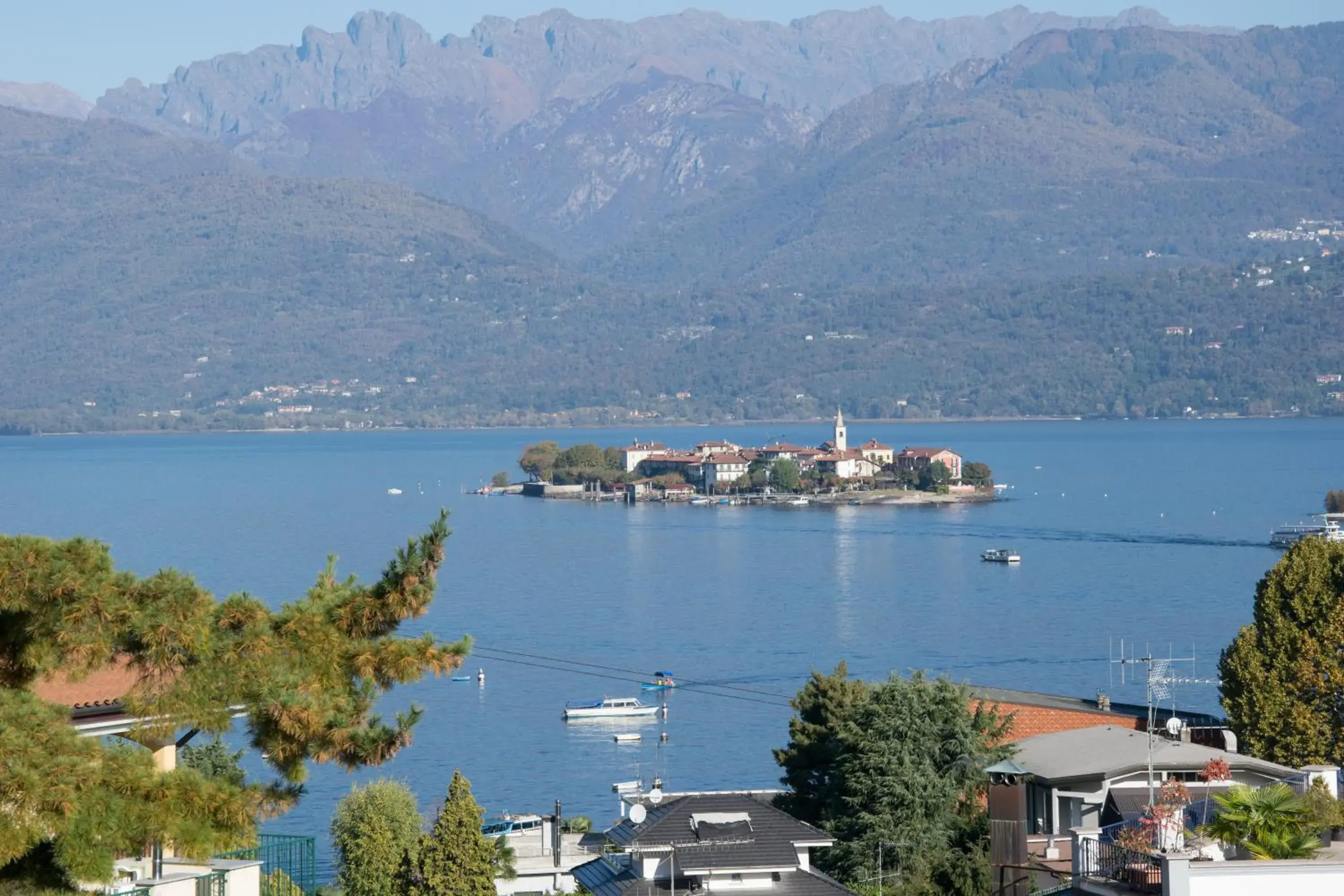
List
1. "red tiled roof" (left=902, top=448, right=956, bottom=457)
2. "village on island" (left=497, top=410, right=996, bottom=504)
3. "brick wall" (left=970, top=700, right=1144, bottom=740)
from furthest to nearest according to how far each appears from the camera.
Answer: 1. "red tiled roof" (left=902, top=448, right=956, bottom=457)
2. "village on island" (left=497, top=410, right=996, bottom=504)
3. "brick wall" (left=970, top=700, right=1144, bottom=740)

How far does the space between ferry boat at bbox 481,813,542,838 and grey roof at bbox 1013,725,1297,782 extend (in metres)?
7.24

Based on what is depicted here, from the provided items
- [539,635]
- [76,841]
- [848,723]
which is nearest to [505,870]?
[848,723]

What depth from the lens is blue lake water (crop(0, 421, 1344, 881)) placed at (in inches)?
1273

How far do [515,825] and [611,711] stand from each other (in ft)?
39.3

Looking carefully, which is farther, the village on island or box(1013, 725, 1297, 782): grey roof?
the village on island

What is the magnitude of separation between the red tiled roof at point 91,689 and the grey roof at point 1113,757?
809 centimetres

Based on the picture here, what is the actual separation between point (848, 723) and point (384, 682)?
34.7 ft

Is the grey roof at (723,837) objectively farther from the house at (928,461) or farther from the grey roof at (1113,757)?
the house at (928,461)

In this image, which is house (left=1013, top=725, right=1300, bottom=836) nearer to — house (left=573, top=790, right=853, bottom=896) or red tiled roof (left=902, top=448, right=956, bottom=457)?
house (left=573, top=790, right=853, bottom=896)

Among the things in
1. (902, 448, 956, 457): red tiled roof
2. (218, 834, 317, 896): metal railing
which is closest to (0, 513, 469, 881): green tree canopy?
(218, 834, 317, 896): metal railing

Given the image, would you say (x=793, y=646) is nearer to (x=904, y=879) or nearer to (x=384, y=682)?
(x=904, y=879)

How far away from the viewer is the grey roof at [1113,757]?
14.5m

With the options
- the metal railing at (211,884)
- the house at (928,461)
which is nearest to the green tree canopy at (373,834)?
the metal railing at (211,884)

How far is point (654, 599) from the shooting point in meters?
56.1
